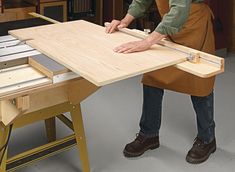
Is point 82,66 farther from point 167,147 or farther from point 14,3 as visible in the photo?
point 14,3

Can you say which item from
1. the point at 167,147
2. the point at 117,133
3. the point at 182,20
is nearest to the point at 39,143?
the point at 117,133

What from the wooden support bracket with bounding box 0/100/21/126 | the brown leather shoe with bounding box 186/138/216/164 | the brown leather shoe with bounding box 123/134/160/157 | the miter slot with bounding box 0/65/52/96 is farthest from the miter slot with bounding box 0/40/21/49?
the brown leather shoe with bounding box 186/138/216/164

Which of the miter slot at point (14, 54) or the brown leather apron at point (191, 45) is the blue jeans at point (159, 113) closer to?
the brown leather apron at point (191, 45)

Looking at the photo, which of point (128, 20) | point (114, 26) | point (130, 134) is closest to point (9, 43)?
point (114, 26)

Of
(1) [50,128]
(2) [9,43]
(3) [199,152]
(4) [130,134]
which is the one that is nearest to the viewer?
(2) [9,43]

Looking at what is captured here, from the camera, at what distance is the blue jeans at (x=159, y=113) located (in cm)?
207

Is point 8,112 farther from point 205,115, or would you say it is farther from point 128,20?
point 205,115

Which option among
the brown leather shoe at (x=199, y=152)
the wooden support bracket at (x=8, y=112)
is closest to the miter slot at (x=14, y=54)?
the wooden support bracket at (x=8, y=112)

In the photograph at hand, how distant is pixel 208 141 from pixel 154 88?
44cm

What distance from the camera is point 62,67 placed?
58.4 inches

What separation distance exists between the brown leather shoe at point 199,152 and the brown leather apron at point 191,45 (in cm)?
35

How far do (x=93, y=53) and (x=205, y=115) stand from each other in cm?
82

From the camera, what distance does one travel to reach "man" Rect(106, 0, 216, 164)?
5.40 ft

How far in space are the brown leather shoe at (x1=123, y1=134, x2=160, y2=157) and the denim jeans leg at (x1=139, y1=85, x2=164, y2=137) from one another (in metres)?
0.03
